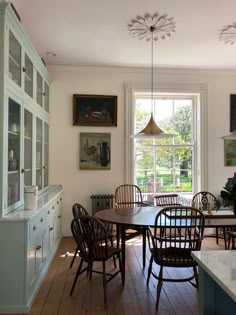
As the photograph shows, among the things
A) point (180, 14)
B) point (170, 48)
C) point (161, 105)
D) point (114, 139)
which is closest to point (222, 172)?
point (161, 105)

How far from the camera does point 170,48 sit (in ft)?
13.8

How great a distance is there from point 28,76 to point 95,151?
6.44ft

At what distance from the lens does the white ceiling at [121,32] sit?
9.87 ft

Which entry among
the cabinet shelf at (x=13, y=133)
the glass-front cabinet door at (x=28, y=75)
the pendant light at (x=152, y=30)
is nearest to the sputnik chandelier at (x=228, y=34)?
the pendant light at (x=152, y=30)

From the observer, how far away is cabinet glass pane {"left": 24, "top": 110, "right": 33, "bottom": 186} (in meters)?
3.26

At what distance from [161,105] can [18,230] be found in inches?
149

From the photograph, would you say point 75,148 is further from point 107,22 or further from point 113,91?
point 107,22

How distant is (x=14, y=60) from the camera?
2.89 m

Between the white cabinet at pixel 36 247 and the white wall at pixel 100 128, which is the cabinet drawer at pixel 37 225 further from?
the white wall at pixel 100 128

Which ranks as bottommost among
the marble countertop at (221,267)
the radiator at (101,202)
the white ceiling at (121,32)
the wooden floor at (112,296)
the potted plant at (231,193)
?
the wooden floor at (112,296)

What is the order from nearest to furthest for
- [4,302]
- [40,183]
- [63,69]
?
[4,302]
[40,183]
[63,69]

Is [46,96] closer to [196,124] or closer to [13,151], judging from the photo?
[13,151]

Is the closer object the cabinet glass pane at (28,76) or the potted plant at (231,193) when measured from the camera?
the potted plant at (231,193)

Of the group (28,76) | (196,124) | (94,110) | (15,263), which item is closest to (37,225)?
(15,263)
